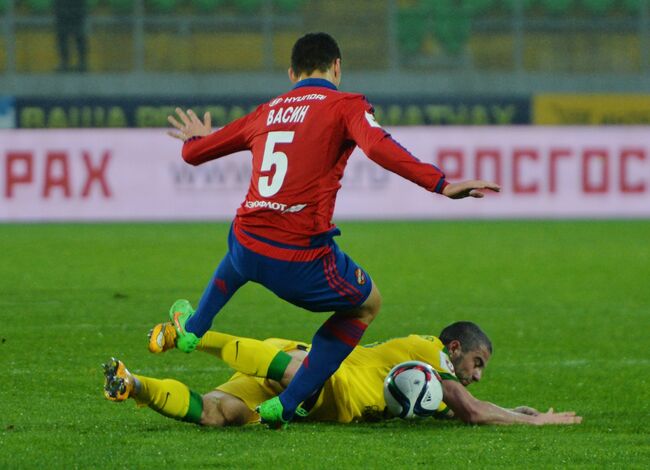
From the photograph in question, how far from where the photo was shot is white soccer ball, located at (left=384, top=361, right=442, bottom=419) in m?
5.87

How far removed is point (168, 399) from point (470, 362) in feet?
4.65

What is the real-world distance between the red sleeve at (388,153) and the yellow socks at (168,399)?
1297 millimetres

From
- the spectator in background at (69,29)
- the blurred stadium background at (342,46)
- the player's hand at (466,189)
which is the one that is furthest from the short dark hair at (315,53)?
the spectator in background at (69,29)

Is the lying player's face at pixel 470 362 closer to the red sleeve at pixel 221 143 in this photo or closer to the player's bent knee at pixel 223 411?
Answer: the player's bent knee at pixel 223 411

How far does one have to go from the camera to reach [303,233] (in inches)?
222

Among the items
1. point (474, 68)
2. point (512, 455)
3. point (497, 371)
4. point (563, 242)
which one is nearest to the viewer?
point (512, 455)

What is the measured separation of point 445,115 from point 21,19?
7572 mm

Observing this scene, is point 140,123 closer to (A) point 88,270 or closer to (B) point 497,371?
(A) point 88,270

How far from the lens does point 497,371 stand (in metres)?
8.02

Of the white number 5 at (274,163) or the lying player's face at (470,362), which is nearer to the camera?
the white number 5 at (274,163)

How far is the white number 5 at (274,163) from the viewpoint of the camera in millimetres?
5676

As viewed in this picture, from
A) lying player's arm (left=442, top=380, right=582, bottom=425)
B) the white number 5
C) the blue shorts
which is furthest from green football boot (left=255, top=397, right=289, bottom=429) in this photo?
the white number 5

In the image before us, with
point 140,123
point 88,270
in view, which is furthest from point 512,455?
point 140,123

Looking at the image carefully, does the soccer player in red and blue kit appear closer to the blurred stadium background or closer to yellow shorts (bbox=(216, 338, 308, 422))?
yellow shorts (bbox=(216, 338, 308, 422))
